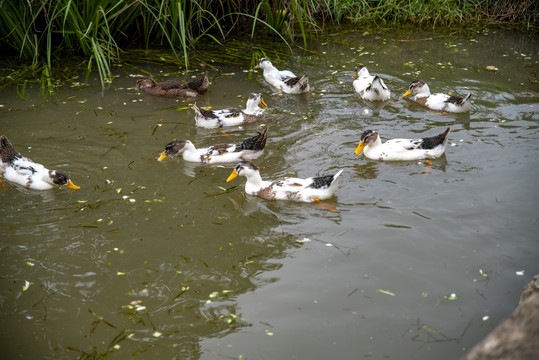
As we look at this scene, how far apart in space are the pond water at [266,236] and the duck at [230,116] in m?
0.14

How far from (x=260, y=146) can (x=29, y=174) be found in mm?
2852

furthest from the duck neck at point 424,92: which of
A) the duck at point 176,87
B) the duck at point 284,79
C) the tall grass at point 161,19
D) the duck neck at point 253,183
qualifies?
the duck neck at point 253,183

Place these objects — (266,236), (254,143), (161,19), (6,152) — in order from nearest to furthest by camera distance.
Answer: (266,236), (6,152), (254,143), (161,19)

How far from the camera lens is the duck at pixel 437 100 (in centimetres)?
867

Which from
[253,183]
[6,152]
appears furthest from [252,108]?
[6,152]

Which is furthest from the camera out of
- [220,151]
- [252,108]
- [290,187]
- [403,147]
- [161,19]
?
[161,19]

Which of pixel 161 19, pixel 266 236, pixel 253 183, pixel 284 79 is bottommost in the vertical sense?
pixel 266 236

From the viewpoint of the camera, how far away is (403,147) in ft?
23.9

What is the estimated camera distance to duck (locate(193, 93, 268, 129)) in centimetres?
843

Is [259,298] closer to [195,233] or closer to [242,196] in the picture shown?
[195,233]

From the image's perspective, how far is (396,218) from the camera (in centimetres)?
594

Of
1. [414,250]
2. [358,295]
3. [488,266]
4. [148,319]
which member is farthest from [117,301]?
[488,266]

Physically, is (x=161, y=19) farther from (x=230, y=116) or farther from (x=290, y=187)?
(x=290, y=187)

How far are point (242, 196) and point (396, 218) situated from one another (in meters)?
1.83
